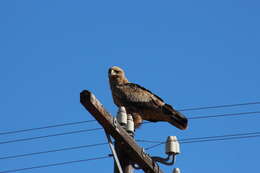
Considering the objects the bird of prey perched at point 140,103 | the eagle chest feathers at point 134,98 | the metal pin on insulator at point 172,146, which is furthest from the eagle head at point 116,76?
the metal pin on insulator at point 172,146

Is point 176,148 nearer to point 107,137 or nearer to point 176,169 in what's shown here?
point 176,169

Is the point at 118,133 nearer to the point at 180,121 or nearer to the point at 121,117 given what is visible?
the point at 121,117

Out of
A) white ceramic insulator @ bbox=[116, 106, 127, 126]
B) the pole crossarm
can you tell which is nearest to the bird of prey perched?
the pole crossarm

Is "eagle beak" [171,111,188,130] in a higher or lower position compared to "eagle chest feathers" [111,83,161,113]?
lower

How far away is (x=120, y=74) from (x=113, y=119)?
4744 millimetres

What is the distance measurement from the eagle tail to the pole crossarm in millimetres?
1906

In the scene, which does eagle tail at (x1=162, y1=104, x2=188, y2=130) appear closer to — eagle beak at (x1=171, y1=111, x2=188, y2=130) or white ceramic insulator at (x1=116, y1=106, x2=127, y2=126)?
eagle beak at (x1=171, y1=111, x2=188, y2=130)

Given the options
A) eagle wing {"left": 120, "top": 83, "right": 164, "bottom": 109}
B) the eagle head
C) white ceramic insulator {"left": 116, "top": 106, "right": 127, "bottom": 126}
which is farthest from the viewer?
the eagle head

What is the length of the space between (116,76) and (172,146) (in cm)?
420

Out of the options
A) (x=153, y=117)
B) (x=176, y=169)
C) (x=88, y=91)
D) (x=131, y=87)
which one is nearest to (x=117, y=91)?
(x=131, y=87)

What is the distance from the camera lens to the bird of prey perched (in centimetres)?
1012

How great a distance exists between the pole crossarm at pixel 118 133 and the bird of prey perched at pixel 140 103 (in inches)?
85.6

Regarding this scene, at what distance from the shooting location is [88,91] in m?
6.73

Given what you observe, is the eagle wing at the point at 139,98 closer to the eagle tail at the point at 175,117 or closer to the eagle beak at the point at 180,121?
the eagle tail at the point at 175,117
